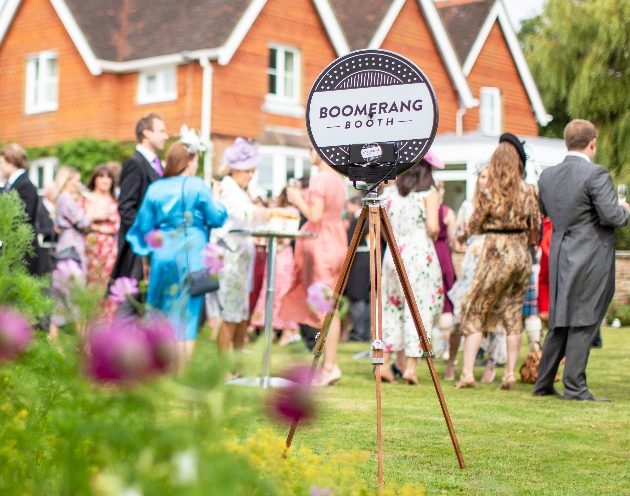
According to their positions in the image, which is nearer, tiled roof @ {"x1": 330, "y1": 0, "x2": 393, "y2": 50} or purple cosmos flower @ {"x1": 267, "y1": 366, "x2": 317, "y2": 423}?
purple cosmos flower @ {"x1": 267, "y1": 366, "x2": 317, "y2": 423}

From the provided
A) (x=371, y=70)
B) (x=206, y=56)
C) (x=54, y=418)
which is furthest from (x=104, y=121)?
(x=54, y=418)

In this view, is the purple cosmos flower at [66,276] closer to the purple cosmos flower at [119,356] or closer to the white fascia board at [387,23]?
the purple cosmos flower at [119,356]

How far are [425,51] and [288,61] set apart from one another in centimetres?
602

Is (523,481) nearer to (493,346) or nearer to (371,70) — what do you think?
(371,70)

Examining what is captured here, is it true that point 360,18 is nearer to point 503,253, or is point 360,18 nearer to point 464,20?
point 464,20

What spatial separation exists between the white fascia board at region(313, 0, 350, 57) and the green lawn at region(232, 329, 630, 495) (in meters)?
21.9

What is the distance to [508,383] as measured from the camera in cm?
861

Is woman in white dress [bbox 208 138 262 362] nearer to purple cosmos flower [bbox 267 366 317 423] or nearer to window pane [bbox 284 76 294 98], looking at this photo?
purple cosmos flower [bbox 267 366 317 423]

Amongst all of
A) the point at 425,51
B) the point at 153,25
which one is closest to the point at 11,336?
the point at 153,25

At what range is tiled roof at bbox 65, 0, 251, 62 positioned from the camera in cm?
2725

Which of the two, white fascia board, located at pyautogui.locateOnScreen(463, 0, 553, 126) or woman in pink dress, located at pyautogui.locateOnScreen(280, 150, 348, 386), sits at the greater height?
white fascia board, located at pyautogui.locateOnScreen(463, 0, 553, 126)

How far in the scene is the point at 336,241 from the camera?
343 inches

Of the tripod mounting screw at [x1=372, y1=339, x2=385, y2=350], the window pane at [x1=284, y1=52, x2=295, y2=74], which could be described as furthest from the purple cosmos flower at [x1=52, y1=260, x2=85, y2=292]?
the window pane at [x1=284, y1=52, x2=295, y2=74]

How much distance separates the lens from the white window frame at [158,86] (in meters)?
27.8
